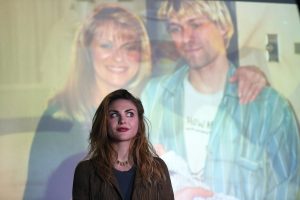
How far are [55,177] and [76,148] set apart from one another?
162 mm

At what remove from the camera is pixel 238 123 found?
230 cm

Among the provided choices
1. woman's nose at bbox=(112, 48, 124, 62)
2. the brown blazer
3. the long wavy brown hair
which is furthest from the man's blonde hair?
the brown blazer

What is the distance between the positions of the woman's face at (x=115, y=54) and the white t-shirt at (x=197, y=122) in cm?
29

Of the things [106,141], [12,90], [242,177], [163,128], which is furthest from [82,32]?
[106,141]

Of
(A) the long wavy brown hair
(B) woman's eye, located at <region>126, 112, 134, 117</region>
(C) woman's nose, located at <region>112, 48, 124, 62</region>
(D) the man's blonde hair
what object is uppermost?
(D) the man's blonde hair

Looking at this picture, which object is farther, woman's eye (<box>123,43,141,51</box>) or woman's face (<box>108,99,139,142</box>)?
woman's eye (<box>123,43,141,51</box>)

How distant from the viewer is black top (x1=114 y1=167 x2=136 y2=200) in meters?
0.99

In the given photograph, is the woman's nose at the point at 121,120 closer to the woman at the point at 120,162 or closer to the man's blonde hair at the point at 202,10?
the woman at the point at 120,162

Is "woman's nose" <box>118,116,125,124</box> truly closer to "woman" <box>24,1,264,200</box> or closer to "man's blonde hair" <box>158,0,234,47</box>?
"woman" <box>24,1,264,200</box>

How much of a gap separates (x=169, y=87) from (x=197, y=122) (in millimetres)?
222

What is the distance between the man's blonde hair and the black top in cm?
141

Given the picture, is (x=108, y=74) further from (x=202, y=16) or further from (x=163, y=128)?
(x=202, y=16)

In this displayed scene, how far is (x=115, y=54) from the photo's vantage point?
2.22 meters

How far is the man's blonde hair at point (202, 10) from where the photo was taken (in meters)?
2.31
